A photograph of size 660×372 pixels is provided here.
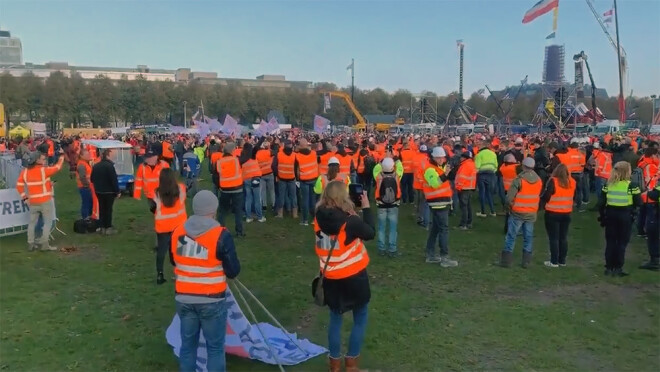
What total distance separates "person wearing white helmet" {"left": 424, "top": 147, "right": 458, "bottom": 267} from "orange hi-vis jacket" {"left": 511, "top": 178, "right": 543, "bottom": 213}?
1.13m

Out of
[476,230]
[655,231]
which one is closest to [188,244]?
[655,231]

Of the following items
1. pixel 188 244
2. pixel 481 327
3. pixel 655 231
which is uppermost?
pixel 188 244

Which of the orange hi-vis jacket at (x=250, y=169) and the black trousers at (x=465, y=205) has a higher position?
the orange hi-vis jacket at (x=250, y=169)

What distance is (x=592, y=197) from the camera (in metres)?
17.5

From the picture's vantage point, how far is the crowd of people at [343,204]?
4.55 meters

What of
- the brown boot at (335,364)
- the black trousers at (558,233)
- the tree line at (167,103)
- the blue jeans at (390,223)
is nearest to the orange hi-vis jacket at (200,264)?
the brown boot at (335,364)

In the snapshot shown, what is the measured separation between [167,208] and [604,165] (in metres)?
12.0

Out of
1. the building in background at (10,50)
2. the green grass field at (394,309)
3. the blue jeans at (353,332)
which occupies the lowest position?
the green grass field at (394,309)

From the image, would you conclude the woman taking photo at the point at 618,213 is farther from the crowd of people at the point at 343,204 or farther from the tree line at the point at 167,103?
the tree line at the point at 167,103

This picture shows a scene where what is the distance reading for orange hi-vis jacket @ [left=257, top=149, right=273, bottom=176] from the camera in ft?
44.9

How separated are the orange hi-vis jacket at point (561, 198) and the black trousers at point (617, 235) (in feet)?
2.08

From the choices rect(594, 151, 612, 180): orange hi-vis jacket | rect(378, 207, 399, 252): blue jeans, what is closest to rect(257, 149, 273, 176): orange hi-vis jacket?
rect(378, 207, 399, 252): blue jeans

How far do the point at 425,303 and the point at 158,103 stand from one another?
3049 inches

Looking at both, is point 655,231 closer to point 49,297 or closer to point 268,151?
point 268,151
